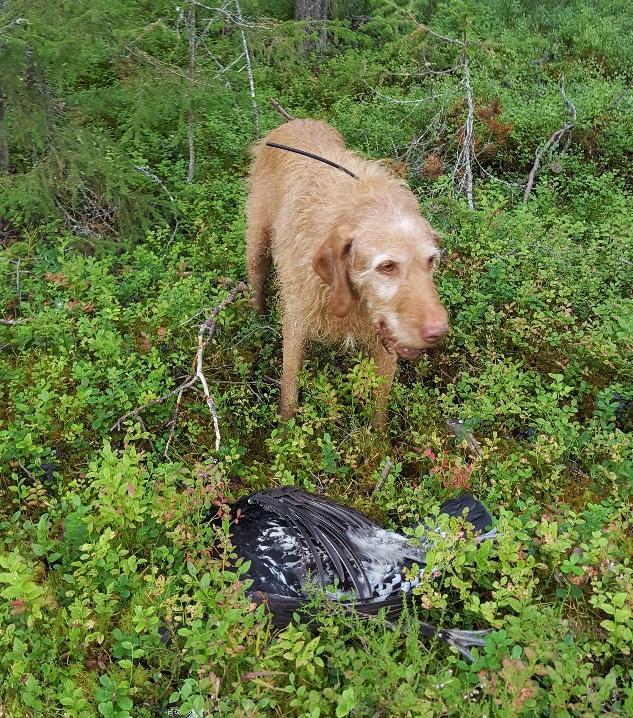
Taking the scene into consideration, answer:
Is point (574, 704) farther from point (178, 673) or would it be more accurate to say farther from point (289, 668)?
point (178, 673)

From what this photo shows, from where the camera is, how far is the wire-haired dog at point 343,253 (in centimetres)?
304

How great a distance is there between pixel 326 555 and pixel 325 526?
0.55ft

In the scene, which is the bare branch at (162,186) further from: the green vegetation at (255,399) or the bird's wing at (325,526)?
the bird's wing at (325,526)

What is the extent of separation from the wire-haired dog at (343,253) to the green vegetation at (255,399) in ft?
1.21

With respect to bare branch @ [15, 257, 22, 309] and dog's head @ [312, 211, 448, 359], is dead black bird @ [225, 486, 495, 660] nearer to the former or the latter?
dog's head @ [312, 211, 448, 359]

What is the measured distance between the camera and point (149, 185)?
5.71m

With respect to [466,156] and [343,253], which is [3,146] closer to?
[343,253]

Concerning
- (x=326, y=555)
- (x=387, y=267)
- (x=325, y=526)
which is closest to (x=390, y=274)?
(x=387, y=267)

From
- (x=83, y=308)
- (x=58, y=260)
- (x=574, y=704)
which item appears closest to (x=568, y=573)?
(x=574, y=704)

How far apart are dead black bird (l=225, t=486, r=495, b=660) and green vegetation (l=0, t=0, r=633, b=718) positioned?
12 cm

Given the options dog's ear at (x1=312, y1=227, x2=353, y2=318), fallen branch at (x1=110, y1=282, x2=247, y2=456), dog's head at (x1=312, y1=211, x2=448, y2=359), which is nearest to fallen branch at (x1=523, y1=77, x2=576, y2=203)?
dog's head at (x1=312, y1=211, x2=448, y2=359)

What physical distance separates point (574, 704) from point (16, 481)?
9.58ft

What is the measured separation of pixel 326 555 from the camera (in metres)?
2.62

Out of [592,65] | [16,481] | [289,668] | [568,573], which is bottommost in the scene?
[16,481]
